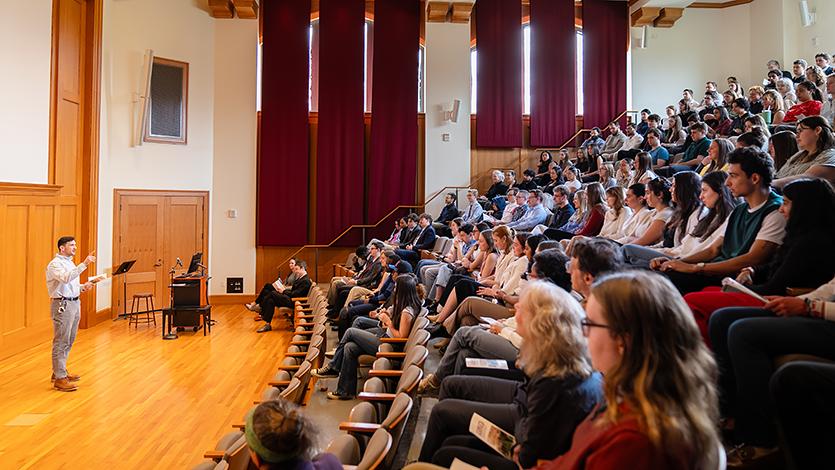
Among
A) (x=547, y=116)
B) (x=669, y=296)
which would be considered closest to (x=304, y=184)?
(x=547, y=116)

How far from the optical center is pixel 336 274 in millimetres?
9547

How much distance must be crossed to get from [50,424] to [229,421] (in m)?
1.29

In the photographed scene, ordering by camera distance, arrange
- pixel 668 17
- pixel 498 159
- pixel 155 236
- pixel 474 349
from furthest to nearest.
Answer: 1. pixel 668 17
2. pixel 498 159
3. pixel 155 236
4. pixel 474 349

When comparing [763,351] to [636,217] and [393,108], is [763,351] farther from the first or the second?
[393,108]

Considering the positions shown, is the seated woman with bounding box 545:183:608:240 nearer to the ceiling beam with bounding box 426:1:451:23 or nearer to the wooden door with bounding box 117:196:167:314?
the ceiling beam with bounding box 426:1:451:23

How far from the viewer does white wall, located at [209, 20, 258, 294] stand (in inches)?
381

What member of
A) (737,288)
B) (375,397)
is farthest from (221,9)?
(737,288)

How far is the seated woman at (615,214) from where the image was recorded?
448cm

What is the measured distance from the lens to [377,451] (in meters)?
1.94

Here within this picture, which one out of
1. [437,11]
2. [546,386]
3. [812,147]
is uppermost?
[437,11]

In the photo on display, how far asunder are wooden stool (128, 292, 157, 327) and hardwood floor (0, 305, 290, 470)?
63 centimetres

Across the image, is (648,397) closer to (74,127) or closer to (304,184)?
(74,127)

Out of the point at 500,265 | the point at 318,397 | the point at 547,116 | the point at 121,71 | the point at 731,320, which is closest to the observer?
the point at 731,320

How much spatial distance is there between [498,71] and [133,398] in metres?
8.12
